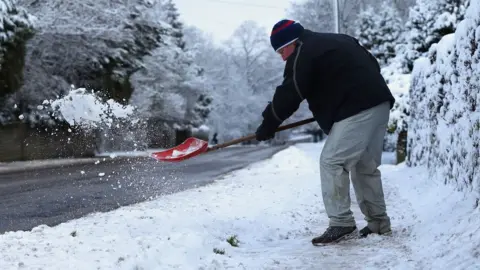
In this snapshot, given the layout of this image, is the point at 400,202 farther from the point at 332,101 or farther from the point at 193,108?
the point at 193,108

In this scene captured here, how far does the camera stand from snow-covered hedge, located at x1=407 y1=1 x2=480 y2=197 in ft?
16.4

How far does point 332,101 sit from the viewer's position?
4426 millimetres

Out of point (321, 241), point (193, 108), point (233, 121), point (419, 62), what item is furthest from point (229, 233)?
point (233, 121)

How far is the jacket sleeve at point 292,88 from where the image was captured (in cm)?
431

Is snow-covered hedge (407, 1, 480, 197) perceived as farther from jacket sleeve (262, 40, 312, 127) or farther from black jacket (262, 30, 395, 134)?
jacket sleeve (262, 40, 312, 127)

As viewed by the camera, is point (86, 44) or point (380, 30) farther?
point (380, 30)

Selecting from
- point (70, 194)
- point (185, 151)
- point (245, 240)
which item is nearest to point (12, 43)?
point (70, 194)

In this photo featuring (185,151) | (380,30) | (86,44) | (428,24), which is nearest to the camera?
(185,151)

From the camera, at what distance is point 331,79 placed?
4371 mm

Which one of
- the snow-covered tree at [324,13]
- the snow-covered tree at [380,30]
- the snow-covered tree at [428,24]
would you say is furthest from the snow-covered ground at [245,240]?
the snow-covered tree at [324,13]

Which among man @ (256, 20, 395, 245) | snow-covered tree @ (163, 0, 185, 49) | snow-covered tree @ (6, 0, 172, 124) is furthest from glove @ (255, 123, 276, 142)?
snow-covered tree @ (163, 0, 185, 49)

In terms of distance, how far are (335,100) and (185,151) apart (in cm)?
173

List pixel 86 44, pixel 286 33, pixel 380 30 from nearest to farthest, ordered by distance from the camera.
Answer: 1. pixel 286 33
2. pixel 86 44
3. pixel 380 30

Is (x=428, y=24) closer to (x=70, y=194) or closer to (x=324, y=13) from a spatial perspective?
(x=70, y=194)
